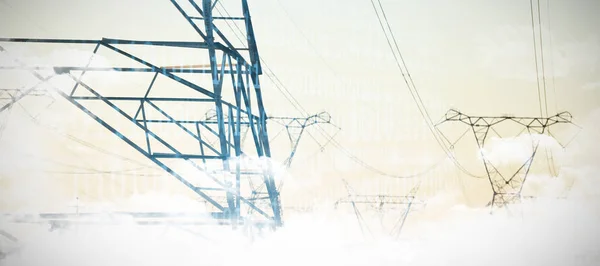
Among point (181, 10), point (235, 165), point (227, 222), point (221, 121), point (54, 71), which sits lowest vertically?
point (227, 222)

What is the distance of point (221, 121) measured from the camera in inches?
292

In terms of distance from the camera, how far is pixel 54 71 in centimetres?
713

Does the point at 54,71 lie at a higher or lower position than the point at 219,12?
lower

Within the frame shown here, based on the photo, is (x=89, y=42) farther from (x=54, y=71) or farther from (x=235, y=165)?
(x=235, y=165)

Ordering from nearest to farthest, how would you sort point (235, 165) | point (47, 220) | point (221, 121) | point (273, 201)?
point (221, 121)
point (235, 165)
point (47, 220)
point (273, 201)

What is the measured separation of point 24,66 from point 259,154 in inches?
176

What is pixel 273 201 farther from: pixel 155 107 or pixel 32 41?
pixel 32 41

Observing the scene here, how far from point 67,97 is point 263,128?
153 inches

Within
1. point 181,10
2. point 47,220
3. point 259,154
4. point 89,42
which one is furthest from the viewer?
point 259,154

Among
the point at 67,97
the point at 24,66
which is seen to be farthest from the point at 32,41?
the point at 67,97

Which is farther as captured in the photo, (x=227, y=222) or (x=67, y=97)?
(x=227, y=222)

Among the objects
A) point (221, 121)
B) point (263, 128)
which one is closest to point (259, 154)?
point (263, 128)

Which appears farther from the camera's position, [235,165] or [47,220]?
[47,220]

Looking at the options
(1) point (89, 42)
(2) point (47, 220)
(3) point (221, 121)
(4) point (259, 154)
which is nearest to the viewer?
(1) point (89, 42)
